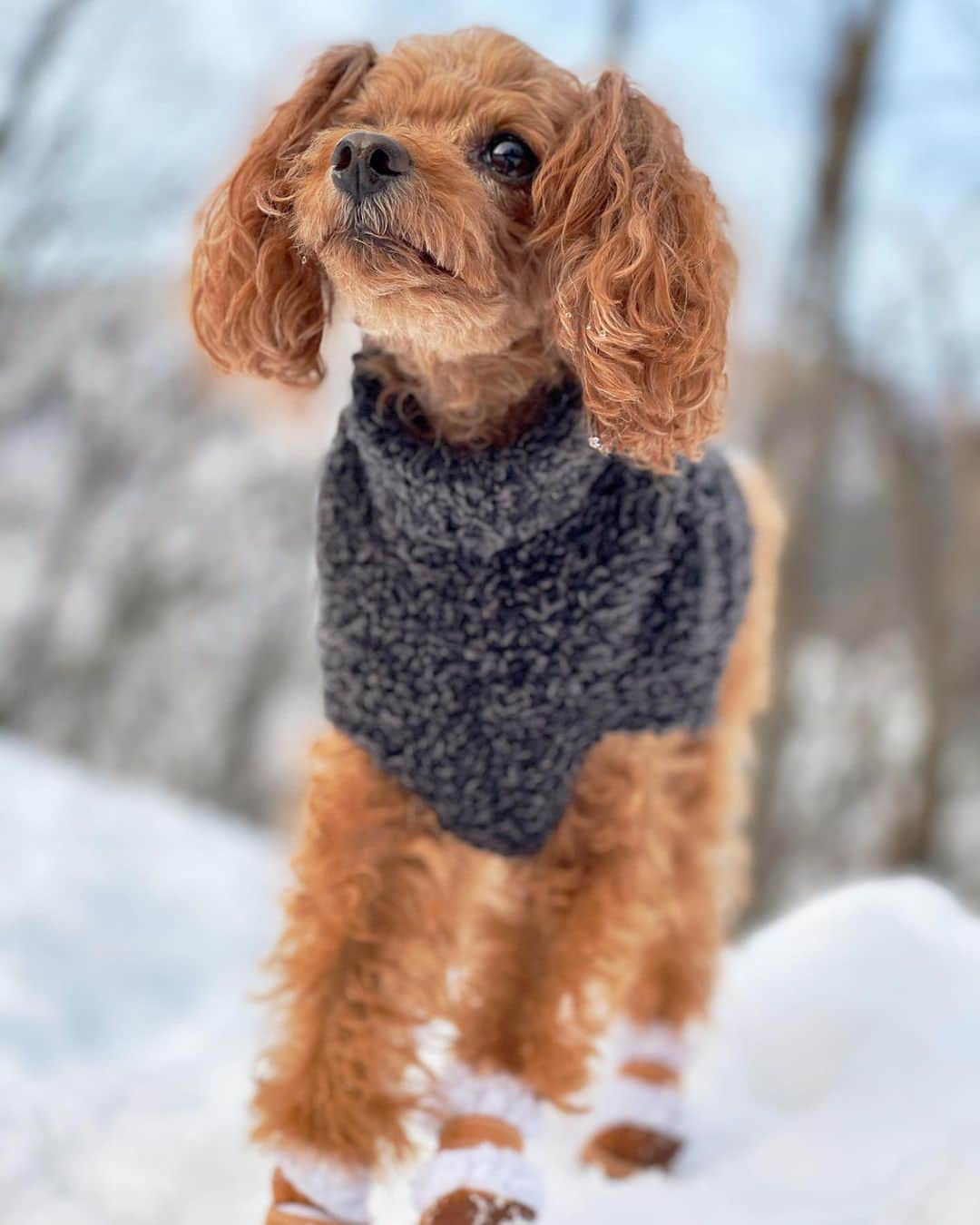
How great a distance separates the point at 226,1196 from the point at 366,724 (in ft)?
2.36

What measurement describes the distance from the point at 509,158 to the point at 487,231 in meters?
0.12

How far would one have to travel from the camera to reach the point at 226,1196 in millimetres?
1709

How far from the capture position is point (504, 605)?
1415 millimetres

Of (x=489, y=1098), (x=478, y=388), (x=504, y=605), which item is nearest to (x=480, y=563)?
(x=504, y=605)

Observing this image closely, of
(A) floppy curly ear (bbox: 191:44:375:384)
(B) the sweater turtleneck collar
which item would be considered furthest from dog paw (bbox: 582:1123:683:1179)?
(A) floppy curly ear (bbox: 191:44:375:384)

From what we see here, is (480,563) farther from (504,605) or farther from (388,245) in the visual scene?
→ (388,245)

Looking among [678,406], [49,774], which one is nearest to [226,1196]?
[678,406]

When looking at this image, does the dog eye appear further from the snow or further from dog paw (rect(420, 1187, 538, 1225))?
dog paw (rect(420, 1187, 538, 1225))

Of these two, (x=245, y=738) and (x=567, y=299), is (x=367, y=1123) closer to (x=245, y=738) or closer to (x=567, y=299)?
(x=567, y=299)

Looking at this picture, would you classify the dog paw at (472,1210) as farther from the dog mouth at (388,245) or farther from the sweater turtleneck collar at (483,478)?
the dog mouth at (388,245)

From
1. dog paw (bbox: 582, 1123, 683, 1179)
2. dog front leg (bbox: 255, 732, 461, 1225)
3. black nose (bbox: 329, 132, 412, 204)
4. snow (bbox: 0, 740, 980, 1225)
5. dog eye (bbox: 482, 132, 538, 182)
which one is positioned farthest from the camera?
dog paw (bbox: 582, 1123, 683, 1179)

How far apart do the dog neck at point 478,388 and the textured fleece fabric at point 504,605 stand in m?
0.02

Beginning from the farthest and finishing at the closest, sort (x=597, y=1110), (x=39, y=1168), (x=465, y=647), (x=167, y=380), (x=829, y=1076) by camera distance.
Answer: (x=167, y=380), (x=829, y=1076), (x=597, y=1110), (x=39, y=1168), (x=465, y=647)

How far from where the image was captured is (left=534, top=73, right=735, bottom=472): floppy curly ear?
1262mm
